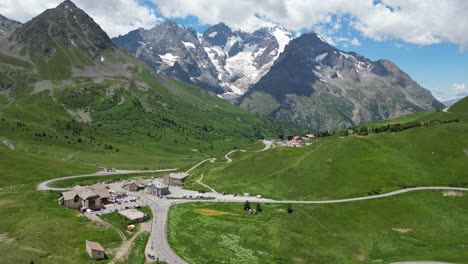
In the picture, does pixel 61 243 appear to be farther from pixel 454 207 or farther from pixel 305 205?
pixel 454 207

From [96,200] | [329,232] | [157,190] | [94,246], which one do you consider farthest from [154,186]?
[329,232]

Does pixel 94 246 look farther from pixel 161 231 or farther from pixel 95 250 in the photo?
pixel 161 231

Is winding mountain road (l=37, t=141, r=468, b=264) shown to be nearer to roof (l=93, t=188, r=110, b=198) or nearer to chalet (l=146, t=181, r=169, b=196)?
chalet (l=146, t=181, r=169, b=196)

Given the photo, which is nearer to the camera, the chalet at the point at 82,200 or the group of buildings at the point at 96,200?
the group of buildings at the point at 96,200

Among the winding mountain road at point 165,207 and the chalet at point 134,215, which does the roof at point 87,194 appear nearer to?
the chalet at point 134,215

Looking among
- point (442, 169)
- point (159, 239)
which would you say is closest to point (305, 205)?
point (159, 239)

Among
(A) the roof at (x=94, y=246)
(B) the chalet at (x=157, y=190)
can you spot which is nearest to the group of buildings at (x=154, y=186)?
(B) the chalet at (x=157, y=190)
